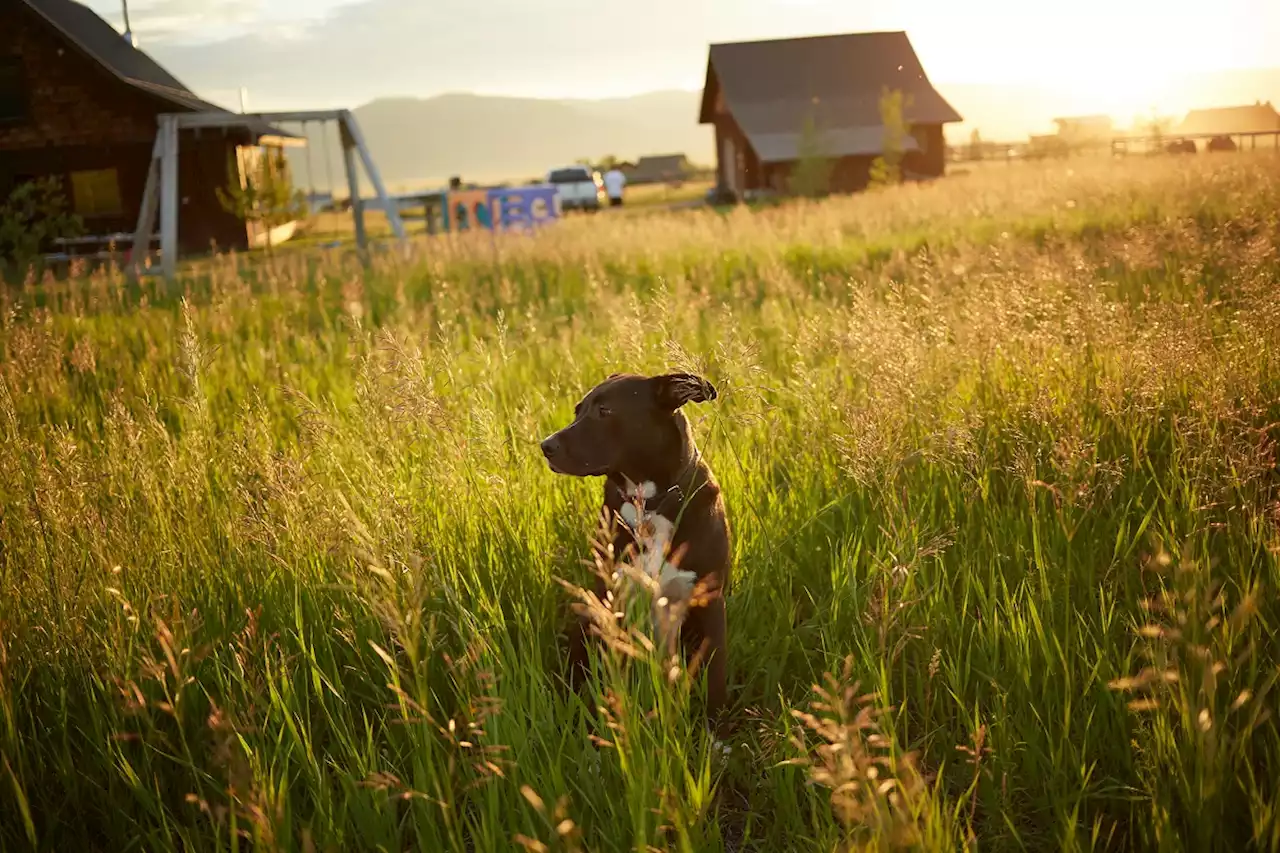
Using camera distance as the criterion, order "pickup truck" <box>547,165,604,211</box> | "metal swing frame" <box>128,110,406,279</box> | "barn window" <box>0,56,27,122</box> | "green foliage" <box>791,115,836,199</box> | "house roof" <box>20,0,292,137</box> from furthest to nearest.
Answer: "pickup truck" <box>547,165,604,211</box>
"green foliage" <box>791,115,836,199</box>
"house roof" <box>20,0,292,137</box>
"barn window" <box>0,56,27,122</box>
"metal swing frame" <box>128,110,406,279</box>

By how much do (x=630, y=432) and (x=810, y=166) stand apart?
30444 millimetres

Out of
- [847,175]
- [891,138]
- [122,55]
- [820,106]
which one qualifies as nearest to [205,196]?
[122,55]

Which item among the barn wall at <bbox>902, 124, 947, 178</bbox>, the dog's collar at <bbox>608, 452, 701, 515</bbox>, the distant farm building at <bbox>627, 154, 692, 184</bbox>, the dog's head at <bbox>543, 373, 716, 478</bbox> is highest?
the distant farm building at <bbox>627, 154, 692, 184</bbox>

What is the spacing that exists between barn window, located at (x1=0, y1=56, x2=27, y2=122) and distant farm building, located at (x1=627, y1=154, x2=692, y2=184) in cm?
4375

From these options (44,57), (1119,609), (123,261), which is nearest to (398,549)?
(1119,609)

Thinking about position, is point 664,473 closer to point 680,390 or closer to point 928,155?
point 680,390

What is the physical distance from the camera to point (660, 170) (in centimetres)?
7262

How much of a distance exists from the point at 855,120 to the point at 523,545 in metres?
36.8

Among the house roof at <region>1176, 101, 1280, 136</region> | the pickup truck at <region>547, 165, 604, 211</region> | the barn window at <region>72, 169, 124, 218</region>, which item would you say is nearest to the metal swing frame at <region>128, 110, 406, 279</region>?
the barn window at <region>72, 169, 124, 218</region>

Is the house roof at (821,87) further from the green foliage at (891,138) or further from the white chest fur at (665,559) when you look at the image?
the white chest fur at (665,559)

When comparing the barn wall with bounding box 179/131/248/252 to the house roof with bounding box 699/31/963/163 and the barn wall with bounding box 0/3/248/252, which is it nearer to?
the barn wall with bounding box 0/3/248/252

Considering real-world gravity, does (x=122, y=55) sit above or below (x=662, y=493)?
above

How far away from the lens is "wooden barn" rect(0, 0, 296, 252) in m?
23.0

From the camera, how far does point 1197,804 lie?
193cm
